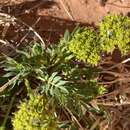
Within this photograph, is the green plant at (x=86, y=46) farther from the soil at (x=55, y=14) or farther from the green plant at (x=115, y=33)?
the soil at (x=55, y=14)

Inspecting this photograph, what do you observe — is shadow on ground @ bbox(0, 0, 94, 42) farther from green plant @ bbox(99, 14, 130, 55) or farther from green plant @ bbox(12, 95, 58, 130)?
green plant @ bbox(12, 95, 58, 130)

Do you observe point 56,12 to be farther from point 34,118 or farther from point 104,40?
point 34,118

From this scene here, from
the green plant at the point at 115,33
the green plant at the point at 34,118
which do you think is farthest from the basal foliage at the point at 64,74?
the green plant at the point at 34,118

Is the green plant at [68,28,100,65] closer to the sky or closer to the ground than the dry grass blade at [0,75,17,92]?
closer to the sky

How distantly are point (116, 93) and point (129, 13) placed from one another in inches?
17.8

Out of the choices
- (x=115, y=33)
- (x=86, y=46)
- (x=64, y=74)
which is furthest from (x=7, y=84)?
(x=115, y=33)

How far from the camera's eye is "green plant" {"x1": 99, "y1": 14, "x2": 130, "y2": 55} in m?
1.61

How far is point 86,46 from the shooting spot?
5.32ft

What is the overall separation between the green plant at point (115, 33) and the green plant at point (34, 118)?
34 cm

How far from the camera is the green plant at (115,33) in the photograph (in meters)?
1.61

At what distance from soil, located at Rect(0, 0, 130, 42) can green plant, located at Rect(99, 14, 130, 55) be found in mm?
507

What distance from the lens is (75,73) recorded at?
186cm

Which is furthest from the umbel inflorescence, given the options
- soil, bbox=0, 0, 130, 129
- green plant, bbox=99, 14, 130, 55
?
soil, bbox=0, 0, 130, 129

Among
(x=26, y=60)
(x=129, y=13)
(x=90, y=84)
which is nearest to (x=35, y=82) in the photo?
(x=26, y=60)
